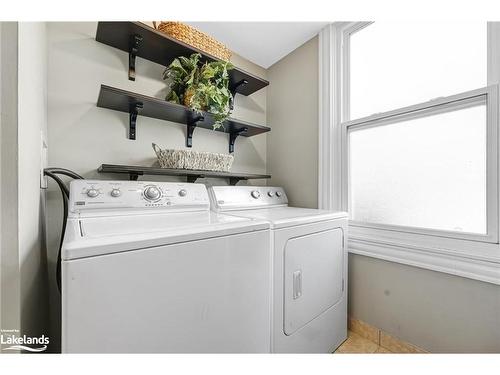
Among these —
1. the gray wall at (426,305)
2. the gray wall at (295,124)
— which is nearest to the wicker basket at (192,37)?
the gray wall at (295,124)

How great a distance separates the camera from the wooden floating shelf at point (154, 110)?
48.1 inches

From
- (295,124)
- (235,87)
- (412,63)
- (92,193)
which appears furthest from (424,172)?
(92,193)

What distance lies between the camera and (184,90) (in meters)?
1.47

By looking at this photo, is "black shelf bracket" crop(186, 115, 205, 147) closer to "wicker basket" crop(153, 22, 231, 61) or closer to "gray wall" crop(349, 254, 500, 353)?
"wicker basket" crop(153, 22, 231, 61)

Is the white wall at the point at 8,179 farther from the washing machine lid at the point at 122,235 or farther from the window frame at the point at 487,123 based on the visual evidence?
the window frame at the point at 487,123

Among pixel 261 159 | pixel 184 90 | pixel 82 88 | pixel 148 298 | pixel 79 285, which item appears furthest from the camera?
pixel 261 159

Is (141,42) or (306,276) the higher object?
(141,42)

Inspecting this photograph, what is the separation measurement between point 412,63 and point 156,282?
1781mm

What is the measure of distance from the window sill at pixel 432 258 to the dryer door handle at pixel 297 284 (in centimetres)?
62

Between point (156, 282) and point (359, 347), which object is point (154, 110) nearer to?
point (156, 282)

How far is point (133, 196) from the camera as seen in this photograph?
1128mm
